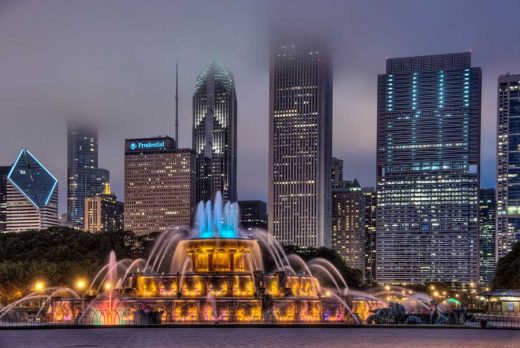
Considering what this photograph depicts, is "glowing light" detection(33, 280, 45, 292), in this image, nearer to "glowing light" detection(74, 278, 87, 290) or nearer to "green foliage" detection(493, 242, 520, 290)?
"glowing light" detection(74, 278, 87, 290)

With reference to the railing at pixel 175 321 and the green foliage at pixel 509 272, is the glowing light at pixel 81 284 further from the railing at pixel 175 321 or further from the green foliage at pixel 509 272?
the green foliage at pixel 509 272

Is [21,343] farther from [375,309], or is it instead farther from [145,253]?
[145,253]

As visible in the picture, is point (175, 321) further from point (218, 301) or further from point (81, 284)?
point (81, 284)

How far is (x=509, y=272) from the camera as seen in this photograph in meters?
113

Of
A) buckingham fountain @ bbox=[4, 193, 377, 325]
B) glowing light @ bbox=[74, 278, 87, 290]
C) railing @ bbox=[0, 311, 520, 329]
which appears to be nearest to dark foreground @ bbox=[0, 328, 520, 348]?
railing @ bbox=[0, 311, 520, 329]

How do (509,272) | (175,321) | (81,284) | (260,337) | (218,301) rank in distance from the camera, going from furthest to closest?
(509,272) < (81,284) < (218,301) < (175,321) < (260,337)

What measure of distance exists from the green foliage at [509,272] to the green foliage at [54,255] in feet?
165

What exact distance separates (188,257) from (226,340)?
26140mm

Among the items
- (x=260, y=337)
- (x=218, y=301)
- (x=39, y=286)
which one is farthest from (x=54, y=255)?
(x=260, y=337)

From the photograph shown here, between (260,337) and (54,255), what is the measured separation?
72082mm

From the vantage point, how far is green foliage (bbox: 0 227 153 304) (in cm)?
7944

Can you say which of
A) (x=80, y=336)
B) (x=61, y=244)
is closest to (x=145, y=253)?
(x=61, y=244)

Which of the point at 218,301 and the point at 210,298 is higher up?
the point at 210,298

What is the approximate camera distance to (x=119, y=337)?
34.6 metres
